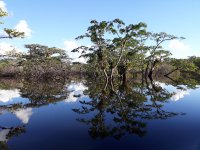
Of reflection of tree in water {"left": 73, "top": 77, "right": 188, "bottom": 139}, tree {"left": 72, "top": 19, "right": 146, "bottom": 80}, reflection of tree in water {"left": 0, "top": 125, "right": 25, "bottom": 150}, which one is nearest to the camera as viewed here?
reflection of tree in water {"left": 0, "top": 125, "right": 25, "bottom": 150}

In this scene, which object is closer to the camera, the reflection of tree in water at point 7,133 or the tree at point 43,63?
the reflection of tree in water at point 7,133

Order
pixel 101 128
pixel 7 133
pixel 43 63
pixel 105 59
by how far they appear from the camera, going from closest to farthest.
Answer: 1. pixel 7 133
2. pixel 101 128
3. pixel 105 59
4. pixel 43 63

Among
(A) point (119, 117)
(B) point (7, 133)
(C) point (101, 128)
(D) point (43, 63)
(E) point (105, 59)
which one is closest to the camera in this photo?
(B) point (7, 133)

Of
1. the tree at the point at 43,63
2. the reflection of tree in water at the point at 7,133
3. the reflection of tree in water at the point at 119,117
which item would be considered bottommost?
the reflection of tree in water at the point at 7,133

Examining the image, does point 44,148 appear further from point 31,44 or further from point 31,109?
point 31,44

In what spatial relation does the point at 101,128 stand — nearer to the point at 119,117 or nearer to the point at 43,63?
the point at 119,117

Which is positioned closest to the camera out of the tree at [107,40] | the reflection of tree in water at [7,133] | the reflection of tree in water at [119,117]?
the reflection of tree in water at [7,133]


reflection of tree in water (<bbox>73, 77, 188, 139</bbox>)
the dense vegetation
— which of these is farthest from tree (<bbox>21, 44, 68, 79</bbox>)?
reflection of tree in water (<bbox>73, 77, 188, 139</bbox>)

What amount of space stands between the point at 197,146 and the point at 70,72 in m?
67.1

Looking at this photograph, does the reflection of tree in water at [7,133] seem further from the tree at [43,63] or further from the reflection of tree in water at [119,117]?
the tree at [43,63]

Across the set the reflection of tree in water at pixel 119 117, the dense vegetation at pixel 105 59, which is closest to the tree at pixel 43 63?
the dense vegetation at pixel 105 59

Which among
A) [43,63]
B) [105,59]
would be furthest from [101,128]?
[43,63]

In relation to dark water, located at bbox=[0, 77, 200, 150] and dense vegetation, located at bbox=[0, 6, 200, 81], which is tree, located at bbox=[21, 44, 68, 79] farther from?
dark water, located at bbox=[0, 77, 200, 150]

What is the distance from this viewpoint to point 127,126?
38.2 ft
